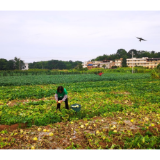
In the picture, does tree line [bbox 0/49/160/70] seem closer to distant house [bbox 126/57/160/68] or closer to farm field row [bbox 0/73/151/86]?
distant house [bbox 126/57/160/68]

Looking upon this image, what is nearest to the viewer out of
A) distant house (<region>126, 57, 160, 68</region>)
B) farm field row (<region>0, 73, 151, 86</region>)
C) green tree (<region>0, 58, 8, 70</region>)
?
farm field row (<region>0, 73, 151, 86</region>)

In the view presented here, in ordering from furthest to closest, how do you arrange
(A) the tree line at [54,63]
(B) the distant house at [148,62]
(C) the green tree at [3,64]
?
(B) the distant house at [148,62], (A) the tree line at [54,63], (C) the green tree at [3,64]

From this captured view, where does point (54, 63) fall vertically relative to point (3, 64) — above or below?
above

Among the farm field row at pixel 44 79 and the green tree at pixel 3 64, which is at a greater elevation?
the green tree at pixel 3 64

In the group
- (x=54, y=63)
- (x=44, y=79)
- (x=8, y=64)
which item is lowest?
(x=44, y=79)

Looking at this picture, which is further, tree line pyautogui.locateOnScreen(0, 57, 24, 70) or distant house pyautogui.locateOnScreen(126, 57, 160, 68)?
distant house pyautogui.locateOnScreen(126, 57, 160, 68)

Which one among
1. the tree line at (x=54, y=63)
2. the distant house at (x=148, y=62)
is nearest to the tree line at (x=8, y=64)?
the tree line at (x=54, y=63)

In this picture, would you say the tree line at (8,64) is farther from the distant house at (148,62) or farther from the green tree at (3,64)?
the distant house at (148,62)

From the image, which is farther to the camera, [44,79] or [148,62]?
[148,62]

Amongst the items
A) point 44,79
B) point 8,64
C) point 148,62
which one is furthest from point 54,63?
point 44,79

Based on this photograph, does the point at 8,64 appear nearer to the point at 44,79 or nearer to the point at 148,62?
the point at 44,79

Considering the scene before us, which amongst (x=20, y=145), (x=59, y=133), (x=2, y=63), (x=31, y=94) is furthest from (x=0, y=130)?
(x=2, y=63)

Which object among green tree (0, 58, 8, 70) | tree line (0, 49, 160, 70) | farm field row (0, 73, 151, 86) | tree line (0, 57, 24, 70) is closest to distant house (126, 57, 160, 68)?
tree line (0, 49, 160, 70)
